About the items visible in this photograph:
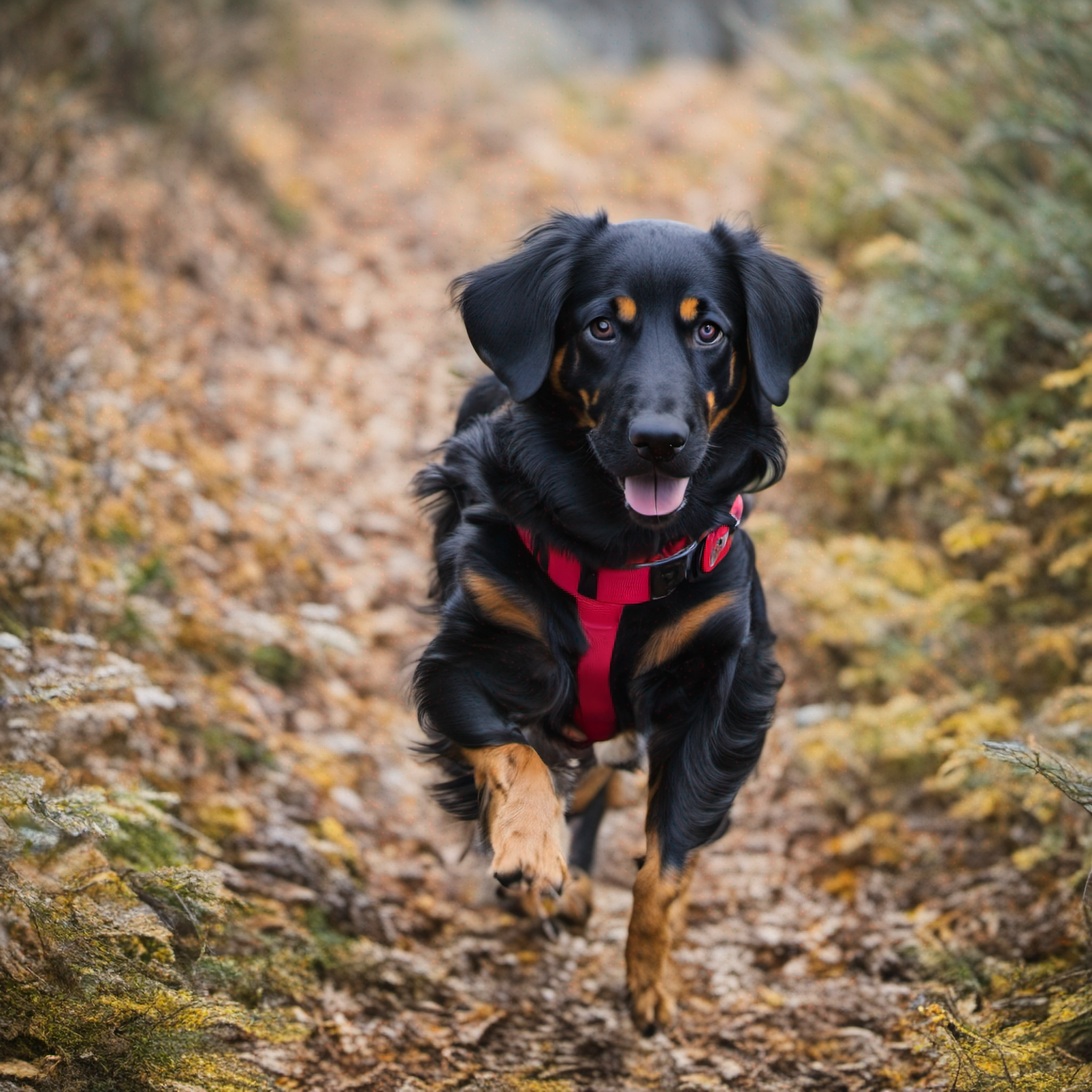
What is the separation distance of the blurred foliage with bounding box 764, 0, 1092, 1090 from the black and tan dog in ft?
2.34

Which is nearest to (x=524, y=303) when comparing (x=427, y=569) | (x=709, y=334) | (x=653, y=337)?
(x=653, y=337)

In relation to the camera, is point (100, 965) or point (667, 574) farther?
point (667, 574)

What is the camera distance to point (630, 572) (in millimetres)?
2678

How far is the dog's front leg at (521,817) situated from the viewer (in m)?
2.34

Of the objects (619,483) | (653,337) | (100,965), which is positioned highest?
(653,337)

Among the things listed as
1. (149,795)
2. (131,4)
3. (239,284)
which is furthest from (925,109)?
(149,795)

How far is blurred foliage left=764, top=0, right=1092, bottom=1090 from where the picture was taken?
11.2 feet

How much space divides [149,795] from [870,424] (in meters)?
3.49

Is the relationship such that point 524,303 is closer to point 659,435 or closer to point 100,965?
point 659,435

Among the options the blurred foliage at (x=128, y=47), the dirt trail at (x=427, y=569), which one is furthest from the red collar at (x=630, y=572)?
the blurred foliage at (x=128, y=47)

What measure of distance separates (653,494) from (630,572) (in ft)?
0.72

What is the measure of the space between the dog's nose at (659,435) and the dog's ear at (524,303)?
14.5 inches

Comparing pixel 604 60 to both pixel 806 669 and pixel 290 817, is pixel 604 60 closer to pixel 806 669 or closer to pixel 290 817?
pixel 806 669

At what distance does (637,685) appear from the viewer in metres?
2.74
